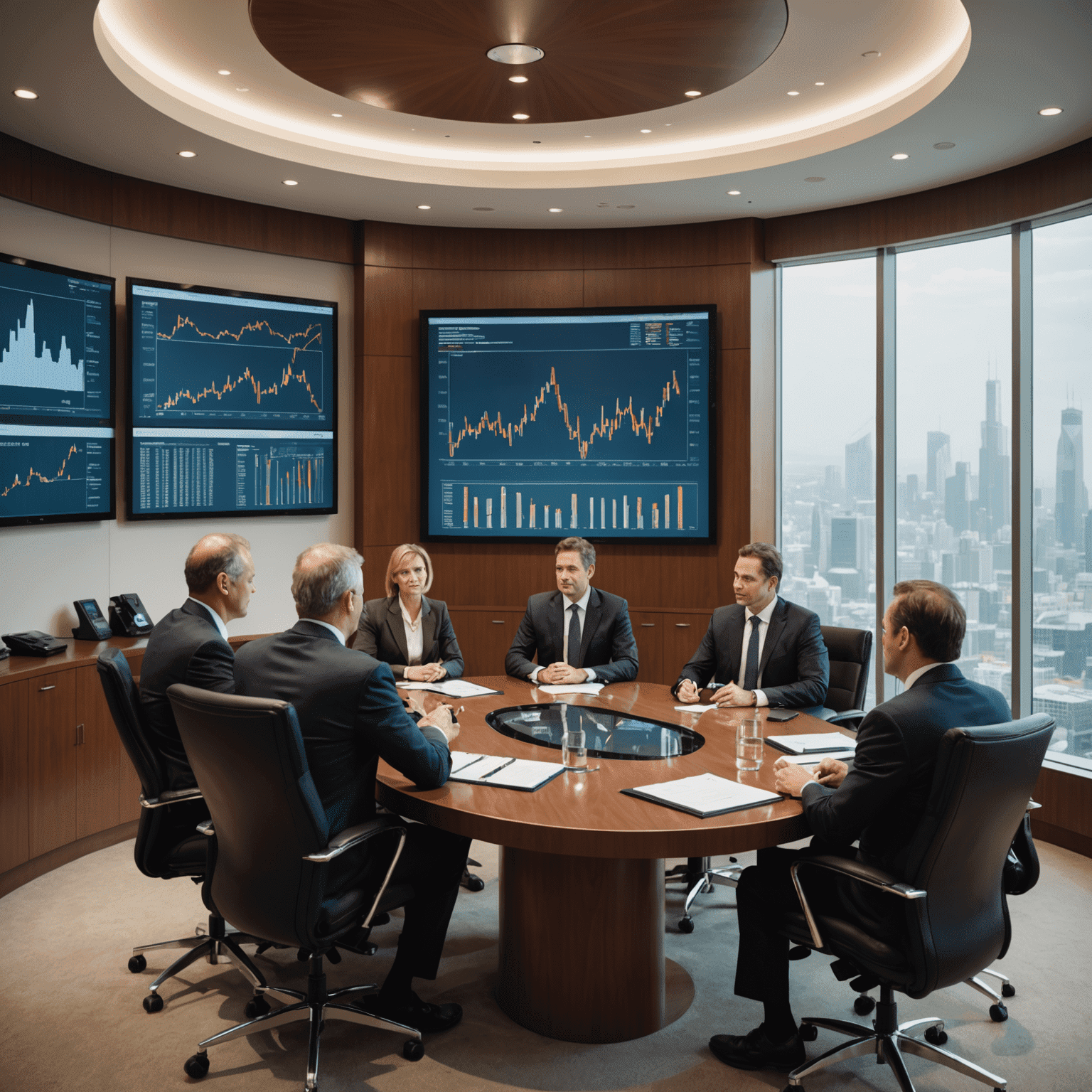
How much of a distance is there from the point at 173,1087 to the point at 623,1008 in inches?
53.5

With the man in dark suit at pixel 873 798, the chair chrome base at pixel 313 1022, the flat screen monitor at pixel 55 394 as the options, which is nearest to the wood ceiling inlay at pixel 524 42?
the flat screen monitor at pixel 55 394

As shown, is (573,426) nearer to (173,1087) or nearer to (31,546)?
(31,546)

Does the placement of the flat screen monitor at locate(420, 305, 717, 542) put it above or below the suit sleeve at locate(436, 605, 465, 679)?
above

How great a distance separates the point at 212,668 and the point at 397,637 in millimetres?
1589

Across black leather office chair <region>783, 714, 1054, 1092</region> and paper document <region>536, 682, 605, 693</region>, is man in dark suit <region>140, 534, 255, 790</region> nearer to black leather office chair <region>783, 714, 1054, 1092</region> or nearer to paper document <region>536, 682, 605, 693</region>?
paper document <region>536, 682, 605, 693</region>

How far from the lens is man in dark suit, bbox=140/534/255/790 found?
129 inches

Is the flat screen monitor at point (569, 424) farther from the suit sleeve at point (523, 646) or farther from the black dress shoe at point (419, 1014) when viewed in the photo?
the black dress shoe at point (419, 1014)

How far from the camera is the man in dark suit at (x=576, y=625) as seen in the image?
4891 millimetres

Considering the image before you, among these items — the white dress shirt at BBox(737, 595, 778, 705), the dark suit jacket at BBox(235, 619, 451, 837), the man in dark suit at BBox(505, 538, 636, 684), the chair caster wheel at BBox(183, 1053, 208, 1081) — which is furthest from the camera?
the man in dark suit at BBox(505, 538, 636, 684)

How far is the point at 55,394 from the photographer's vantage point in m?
5.00

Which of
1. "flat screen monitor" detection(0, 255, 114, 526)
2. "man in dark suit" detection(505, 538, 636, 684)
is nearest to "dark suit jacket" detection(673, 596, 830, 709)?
"man in dark suit" detection(505, 538, 636, 684)

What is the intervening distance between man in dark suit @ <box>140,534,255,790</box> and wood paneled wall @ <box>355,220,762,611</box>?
2.89m

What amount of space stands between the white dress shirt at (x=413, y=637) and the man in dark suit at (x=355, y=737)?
1628 mm

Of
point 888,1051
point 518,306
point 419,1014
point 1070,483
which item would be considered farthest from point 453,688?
point 1070,483
